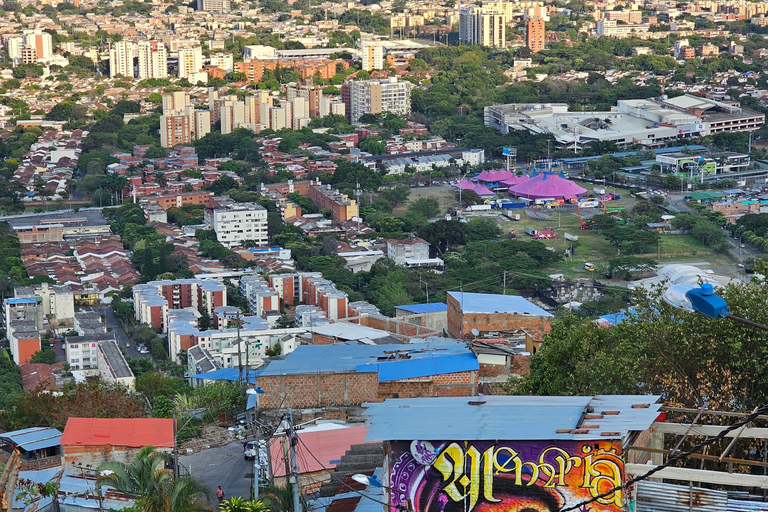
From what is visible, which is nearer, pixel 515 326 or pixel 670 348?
pixel 670 348

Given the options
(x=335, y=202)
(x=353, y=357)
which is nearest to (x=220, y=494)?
(x=353, y=357)

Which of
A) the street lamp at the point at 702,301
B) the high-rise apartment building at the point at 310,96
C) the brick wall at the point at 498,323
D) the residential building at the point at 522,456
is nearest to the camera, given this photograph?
the street lamp at the point at 702,301

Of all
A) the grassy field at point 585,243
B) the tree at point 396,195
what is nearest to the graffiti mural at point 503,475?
the grassy field at point 585,243

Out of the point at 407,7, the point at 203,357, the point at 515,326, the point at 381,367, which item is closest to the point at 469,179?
the point at 203,357

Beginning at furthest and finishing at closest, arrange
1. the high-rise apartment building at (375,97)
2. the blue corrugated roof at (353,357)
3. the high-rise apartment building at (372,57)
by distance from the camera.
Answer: the high-rise apartment building at (372,57) < the high-rise apartment building at (375,97) < the blue corrugated roof at (353,357)

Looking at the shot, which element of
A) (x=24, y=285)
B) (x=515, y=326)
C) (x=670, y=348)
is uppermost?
(x=670, y=348)

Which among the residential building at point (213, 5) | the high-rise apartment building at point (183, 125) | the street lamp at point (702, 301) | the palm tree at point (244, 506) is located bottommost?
the high-rise apartment building at point (183, 125)

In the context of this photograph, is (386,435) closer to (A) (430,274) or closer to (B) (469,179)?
(A) (430,274)

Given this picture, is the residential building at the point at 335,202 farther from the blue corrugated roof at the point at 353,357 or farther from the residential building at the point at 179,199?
the blue corrugated roof at the point at 353,357
